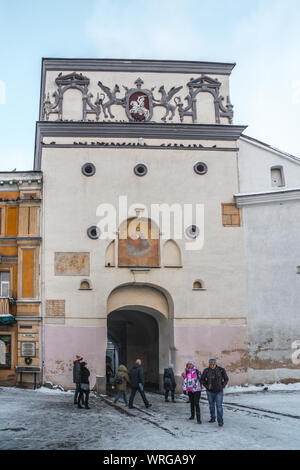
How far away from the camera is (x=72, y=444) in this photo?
10445 millimetres

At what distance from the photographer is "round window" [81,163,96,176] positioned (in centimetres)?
2325

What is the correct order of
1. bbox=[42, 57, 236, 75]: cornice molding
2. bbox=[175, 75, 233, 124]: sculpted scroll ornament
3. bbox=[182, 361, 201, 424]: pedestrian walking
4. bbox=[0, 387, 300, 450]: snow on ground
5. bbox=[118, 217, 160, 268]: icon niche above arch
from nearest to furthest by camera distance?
1. bbox=[0, 387, 300, 450]: snow on ground
2. bbox=[182, 361, 201, 424]: pedestrian walking
3. bbox=[118, 217, 160, 268]: icon niche above arch
4. bbox=[42, 57, 236, 75]: cornice molding
5. bbox=[175, 75, 233, 124]: sculpted scroll ornament

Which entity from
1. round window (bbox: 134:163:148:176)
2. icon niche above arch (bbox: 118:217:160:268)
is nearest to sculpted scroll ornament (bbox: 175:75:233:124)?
round window (bbox: 134:163:148:176)

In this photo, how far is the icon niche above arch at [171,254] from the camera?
23.1m

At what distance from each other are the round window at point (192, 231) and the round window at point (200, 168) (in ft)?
7.79

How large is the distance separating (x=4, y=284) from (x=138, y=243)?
567 centimetres

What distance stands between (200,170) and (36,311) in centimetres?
899

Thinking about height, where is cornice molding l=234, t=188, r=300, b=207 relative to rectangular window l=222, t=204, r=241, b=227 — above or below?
above

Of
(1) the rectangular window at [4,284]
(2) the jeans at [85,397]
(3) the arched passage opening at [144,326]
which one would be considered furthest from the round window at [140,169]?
(2) the jeans at [85,397]

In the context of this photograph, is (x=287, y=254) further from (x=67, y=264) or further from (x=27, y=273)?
(x=27, y=273)

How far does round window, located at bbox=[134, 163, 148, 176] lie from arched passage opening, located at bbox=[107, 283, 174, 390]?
4655 mm

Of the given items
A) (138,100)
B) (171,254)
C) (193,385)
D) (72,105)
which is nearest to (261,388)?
(171,254)

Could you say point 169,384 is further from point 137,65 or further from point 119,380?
point 137,65

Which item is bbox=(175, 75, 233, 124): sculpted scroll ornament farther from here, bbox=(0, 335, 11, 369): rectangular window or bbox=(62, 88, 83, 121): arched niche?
bbox=(0, 335, 11, 369): rectangular window
